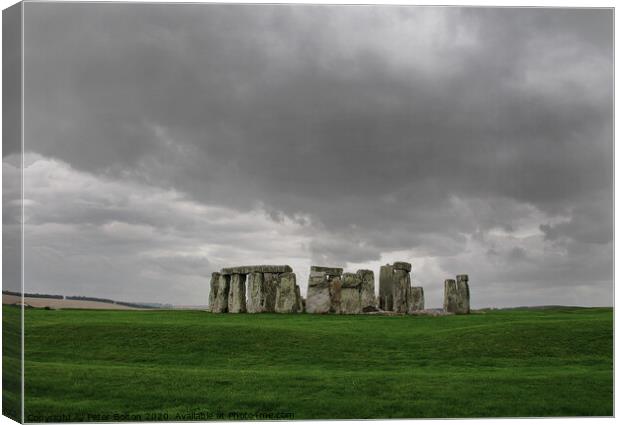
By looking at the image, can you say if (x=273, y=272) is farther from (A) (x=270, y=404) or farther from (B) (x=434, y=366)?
(A) (x=270, y=404)

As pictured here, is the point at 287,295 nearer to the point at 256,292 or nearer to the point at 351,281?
the point at 256,292

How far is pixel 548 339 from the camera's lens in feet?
66.5

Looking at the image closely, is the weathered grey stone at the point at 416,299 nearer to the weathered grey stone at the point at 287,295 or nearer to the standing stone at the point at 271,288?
the weathered grey stone at the point at 287,295

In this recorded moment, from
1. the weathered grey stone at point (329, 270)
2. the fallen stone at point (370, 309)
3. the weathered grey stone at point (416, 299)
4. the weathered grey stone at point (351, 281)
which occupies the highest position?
the weathered grey stone at point (329, 270)

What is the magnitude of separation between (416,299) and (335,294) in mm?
4283

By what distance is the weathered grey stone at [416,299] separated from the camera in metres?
33.2

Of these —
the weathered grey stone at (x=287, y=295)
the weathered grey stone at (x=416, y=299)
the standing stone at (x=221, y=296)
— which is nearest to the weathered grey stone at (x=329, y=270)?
the weathered grey stone at (x=287, y=295)

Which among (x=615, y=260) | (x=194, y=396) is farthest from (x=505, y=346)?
(x=194, y=396)

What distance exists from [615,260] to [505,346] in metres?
3.53

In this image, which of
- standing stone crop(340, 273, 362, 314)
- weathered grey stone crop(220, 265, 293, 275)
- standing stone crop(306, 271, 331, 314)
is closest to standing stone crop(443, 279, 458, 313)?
standing stone crop(340, 273, 362, 314)

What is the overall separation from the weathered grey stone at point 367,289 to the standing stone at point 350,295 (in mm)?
233

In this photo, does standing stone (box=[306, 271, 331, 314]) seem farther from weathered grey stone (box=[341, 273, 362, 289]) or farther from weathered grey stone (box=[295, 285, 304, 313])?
weathered grey stone (box=[341, 273, 362, 289])

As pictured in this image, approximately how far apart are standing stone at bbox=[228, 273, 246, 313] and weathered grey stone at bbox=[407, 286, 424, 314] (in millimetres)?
6766

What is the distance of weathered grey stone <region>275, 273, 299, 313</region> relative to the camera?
31.0 meters
